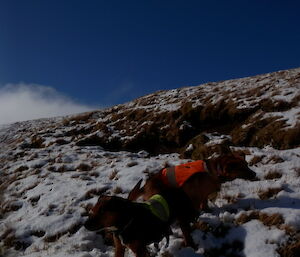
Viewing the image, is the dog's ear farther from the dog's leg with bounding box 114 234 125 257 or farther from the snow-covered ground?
the dog's leg with bounding box 114 234 125 257

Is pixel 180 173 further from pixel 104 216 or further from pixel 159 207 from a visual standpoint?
pixel 104 216

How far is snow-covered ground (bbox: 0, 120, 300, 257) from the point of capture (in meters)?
5.34

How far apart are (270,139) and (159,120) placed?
6126 millimetres

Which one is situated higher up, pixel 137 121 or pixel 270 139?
pixel 137 121

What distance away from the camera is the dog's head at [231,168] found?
6050 mm

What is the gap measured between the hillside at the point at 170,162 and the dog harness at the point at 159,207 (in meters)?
0.79

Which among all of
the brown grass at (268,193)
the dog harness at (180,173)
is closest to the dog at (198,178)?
the dog harness at (180,173)

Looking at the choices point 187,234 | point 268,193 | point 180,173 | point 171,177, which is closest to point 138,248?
point 187,234

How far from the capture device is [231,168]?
20.1ft

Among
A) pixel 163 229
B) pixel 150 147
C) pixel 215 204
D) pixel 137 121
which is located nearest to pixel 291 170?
pixel 215 204

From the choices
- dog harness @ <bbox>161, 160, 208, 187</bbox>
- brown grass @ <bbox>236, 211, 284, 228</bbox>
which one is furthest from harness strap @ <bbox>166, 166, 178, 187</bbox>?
brown grass @ <bbox>236, 211, 284, 228</bbox>

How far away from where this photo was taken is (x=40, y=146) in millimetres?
16531

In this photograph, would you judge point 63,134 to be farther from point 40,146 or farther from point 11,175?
point 11,175

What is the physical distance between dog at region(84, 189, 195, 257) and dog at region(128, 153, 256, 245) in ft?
2.41
